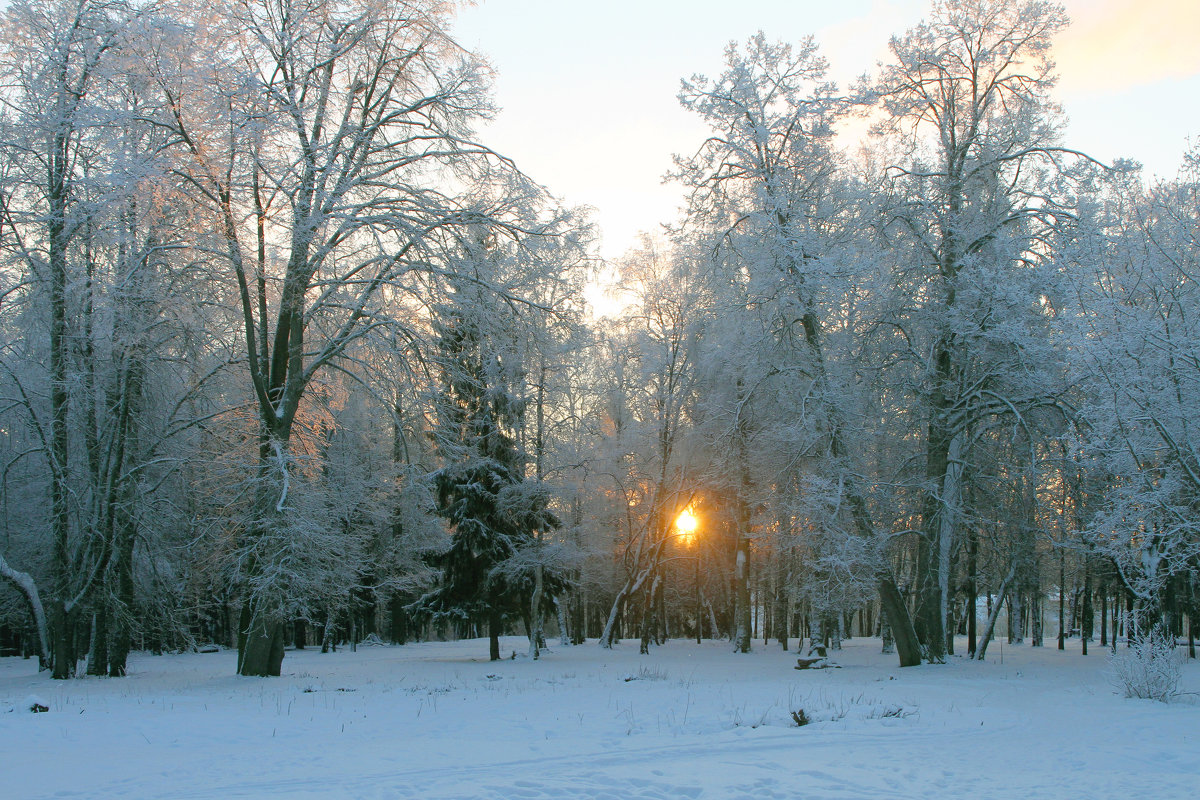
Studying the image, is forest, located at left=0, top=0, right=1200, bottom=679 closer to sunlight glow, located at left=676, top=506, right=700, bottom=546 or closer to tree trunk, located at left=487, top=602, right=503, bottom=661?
tree trunk, located at left=487, top=602, right=503, bottom=661

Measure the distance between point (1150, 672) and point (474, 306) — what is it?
40.5ft

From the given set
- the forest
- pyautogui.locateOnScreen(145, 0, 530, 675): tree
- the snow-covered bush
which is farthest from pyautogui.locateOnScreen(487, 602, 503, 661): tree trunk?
the snow-covered bush

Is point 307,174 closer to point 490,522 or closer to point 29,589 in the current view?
point 29,589

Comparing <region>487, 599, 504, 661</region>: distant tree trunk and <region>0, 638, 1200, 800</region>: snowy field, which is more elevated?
<region>0, 638, 1200, 800</region>: snowy field

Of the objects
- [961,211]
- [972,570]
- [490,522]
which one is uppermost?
[961,211]

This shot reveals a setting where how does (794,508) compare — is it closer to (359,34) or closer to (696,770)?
(696,770)

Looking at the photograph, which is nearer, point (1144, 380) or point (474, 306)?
point (1144, 380)

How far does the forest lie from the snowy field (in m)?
2.56

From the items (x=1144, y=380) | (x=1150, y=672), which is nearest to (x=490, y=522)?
(x=1150, y=672)

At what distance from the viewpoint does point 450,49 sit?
51.9 ft

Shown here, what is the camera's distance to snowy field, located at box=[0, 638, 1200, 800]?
22.2 ft

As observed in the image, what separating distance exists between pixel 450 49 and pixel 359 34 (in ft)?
5.86

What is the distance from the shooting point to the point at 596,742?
28.8ft

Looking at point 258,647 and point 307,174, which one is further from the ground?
point 307,174
